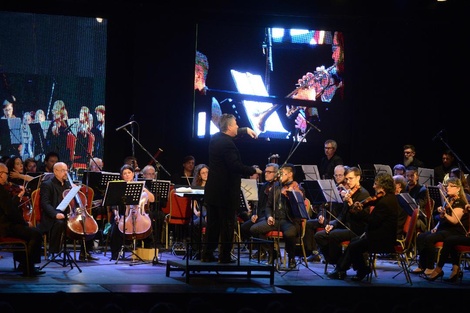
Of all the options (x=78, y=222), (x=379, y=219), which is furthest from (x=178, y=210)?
(x=379, y=219)

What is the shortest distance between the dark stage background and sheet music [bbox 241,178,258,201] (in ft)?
9.56

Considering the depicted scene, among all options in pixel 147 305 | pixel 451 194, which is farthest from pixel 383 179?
pixel 147 305

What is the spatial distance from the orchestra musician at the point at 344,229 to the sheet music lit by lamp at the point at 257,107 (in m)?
4.52

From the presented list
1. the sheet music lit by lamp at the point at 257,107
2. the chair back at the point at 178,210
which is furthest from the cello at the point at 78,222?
the sheet music lit by lamp at the point at 257,107

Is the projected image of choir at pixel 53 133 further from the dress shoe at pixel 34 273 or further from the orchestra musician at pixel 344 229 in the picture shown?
the orchestra musician at pixel 344 229

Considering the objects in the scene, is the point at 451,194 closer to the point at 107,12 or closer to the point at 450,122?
the point at 450,122

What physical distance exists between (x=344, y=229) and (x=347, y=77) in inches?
228

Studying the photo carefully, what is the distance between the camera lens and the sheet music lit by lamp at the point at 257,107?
1389cm

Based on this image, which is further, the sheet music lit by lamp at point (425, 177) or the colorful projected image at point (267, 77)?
the colorful projected image at point (267, 77)

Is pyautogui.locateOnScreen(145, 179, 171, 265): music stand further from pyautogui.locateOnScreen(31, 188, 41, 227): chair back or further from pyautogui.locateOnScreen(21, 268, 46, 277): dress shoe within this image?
pyautogui.locateOnScreen(21, 268, 46, 277): dress shoe

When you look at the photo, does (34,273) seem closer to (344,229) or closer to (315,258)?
(344,229)

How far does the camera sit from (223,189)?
8.29 meters

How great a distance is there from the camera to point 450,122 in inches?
588

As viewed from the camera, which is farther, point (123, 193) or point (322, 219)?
point (322, 219)
